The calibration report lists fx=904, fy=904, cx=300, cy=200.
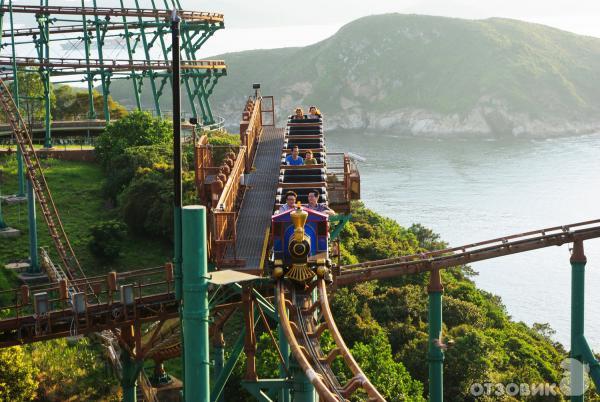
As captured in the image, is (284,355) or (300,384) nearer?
(300,384)

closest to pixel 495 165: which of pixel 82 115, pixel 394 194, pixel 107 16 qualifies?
pixel 394 194

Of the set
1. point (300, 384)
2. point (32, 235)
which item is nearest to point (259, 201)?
point (300, 384)

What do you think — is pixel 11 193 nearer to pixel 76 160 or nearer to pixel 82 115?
pixel 76 160

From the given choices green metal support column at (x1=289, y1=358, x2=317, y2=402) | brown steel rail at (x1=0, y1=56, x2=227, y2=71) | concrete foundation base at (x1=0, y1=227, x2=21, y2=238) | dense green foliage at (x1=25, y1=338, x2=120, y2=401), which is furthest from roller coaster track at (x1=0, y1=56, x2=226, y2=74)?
green metal support column at (x1=289, y1=358, x2=317, y2=402)

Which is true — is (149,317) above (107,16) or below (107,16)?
below

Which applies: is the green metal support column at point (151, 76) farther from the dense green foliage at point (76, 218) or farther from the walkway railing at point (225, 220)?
the walkway railing at point (225, 220)

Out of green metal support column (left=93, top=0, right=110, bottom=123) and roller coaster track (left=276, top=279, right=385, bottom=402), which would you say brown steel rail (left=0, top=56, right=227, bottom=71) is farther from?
roller coaster track (left=276, top=279, right=385, bottom=402)

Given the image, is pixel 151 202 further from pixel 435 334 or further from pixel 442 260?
pixel 435 334

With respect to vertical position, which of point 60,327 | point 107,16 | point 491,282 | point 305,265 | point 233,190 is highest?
point 107,16
